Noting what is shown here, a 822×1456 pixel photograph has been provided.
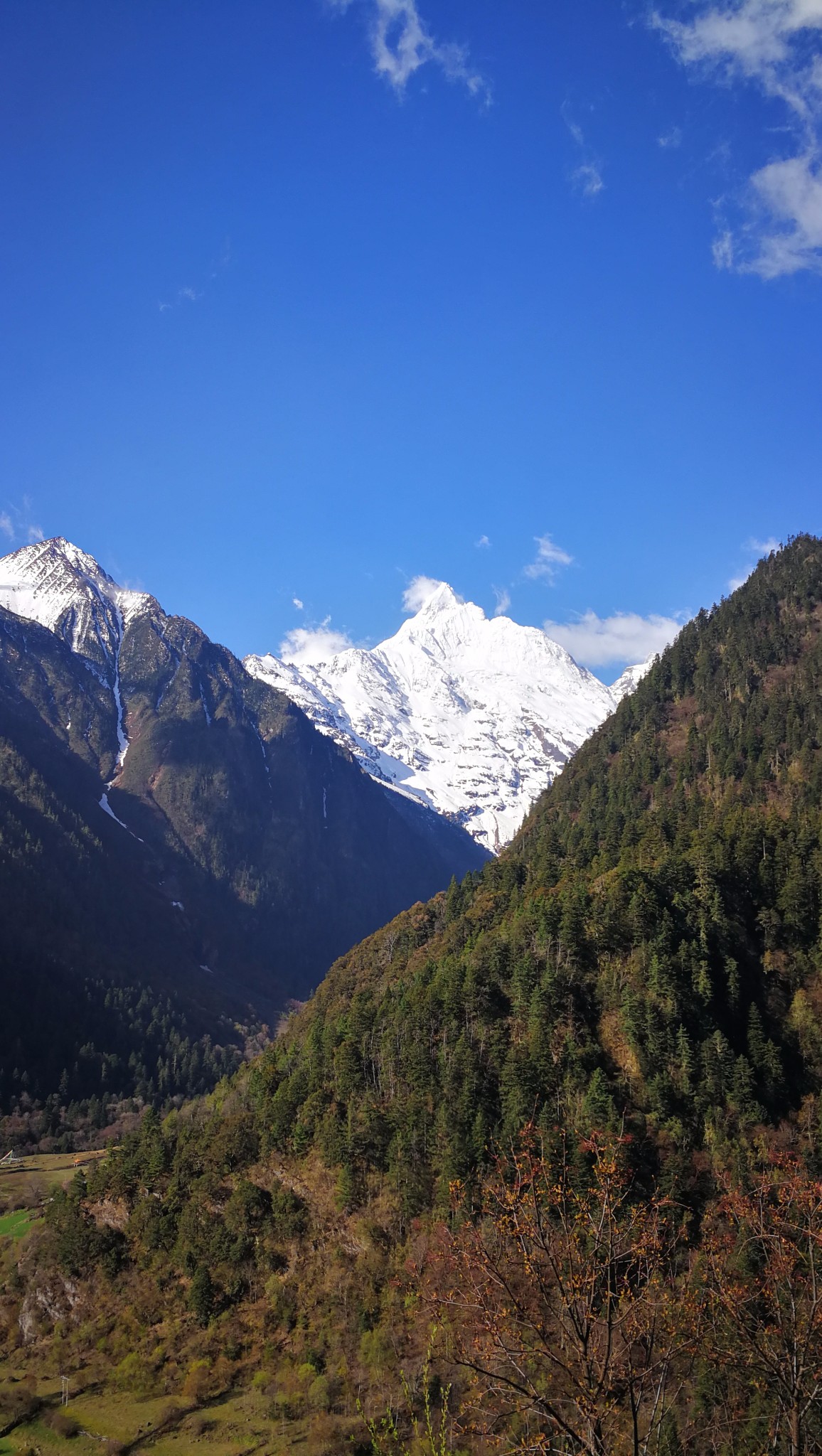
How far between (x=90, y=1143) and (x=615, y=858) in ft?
454

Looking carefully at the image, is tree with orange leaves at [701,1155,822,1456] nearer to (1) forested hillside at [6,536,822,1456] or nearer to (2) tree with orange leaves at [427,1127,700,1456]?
(2) tree with orange leaves at [427,1127,700,1456]

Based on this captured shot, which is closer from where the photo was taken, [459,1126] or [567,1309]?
[567,1309]

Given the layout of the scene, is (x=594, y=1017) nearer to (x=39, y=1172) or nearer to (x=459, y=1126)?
(x=459, y=1126)

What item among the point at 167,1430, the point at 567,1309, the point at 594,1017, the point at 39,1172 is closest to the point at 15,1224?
the point at 39,1172

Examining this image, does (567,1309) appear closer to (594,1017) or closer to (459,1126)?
(459,1126)

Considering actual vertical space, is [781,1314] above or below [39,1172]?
above

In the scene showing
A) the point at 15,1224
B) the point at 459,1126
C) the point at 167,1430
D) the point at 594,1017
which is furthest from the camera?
the point at 15,1224

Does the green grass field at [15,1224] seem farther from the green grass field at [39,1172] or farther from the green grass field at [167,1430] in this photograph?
the green grass field at [167,1430]

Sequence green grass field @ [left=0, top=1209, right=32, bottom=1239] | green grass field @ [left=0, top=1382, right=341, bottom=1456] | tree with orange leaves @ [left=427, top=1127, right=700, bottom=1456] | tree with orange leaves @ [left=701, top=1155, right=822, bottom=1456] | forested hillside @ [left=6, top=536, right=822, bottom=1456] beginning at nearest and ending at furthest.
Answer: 1. tree with orange leaves @ [left=427, top=1127, right=700, bottom=1456]
2. tree with orange leaves @ [left=701, top=1155, right=822, bottom=1456]
3. green grass field @ [left=0, top=1382, right=341, bottom=1456]
4. forested hillside @ [left=6, top=536, right=822, bottom=1456]
5. green grass field @ [left=0, top=1209, right=32, bottom=1239]

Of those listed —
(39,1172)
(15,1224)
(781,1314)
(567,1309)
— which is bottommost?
(39,1172)

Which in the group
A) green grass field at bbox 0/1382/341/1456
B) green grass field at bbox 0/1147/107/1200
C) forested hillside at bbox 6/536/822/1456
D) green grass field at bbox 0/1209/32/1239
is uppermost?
forested hillside at bbox 6/536/822/1456

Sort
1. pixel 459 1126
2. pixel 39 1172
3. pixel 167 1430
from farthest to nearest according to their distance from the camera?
pixel 39 1172, pixel 459 1126, pixel 167 1430

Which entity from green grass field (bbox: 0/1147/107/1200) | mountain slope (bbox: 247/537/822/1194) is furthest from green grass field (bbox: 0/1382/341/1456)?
green grass field (bbox: 0/1147/107/1200)

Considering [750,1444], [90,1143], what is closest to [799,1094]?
[750,1444]
